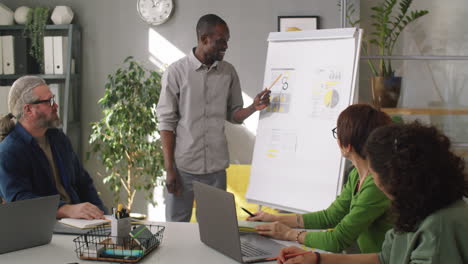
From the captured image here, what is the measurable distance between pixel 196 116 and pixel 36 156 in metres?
0.99

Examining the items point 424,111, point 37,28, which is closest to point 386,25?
point 424,111

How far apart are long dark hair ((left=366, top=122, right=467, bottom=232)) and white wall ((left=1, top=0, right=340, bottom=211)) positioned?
10.6 ft

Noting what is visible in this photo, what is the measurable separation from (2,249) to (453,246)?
142 cm

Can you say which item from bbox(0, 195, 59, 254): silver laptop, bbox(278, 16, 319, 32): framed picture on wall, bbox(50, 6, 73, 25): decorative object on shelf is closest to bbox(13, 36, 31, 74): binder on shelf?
bbox(50, 6, 73, 25): decorative object on shelf

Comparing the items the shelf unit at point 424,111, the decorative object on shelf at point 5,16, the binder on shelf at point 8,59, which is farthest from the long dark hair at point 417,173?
the decorative object on shelf at point 5,16

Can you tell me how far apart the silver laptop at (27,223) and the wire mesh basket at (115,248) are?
0.12 meters

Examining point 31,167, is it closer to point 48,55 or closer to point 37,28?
point 48,55

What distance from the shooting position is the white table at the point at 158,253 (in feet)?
5.56

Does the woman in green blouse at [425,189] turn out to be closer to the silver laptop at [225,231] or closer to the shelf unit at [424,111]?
the silver laptop at [225,231]

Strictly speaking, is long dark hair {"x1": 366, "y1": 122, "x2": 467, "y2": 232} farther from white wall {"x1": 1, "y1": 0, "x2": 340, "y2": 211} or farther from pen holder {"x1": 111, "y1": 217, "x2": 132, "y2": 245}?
white wall {"x1": 1, "y1": 0, "x2": 340, "y2": 211}

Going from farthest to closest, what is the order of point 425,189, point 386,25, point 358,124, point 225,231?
point 386,25, point 358,124, point 225,231, point 425,189

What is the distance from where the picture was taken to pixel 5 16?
4492 millimetres

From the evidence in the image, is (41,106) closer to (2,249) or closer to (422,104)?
(2,249)

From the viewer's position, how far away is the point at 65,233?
1973mm
